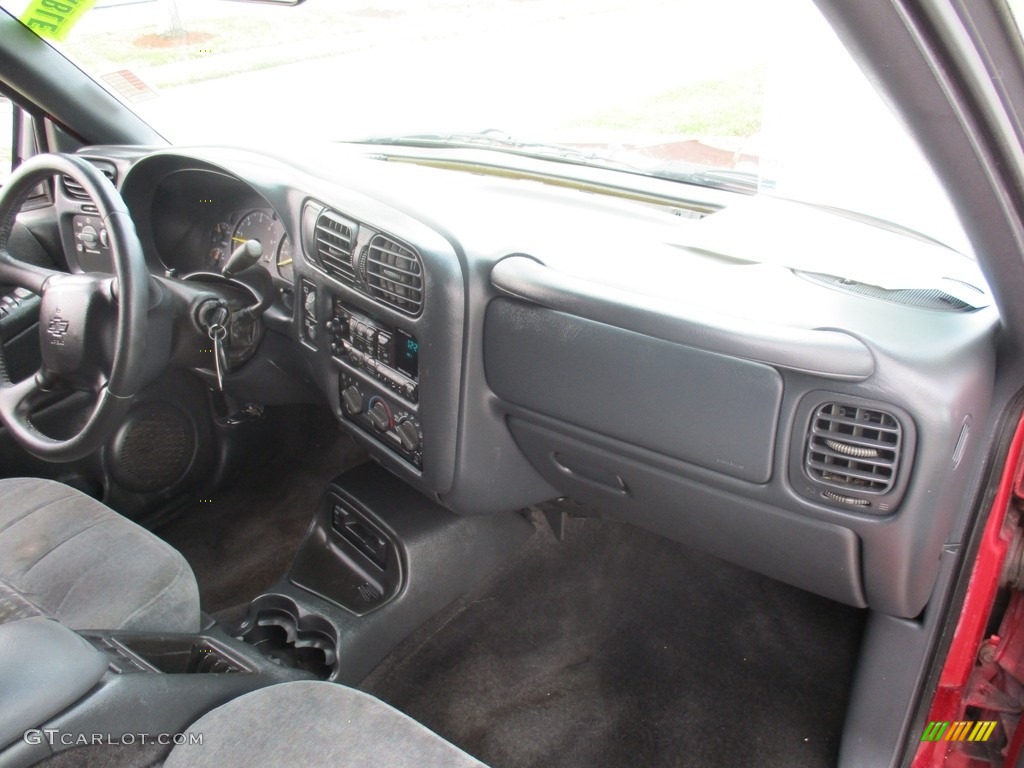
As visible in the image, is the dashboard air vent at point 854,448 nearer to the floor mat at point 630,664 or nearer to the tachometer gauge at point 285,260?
the floor mat at point 630,664

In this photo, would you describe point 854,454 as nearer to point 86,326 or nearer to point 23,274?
point 86,326

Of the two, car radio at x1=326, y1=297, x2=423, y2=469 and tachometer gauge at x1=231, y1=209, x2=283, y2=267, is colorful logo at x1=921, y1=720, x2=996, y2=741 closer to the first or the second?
car radio at x1=326, y1=297, x2=423, y2=469

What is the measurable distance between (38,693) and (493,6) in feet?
5.38

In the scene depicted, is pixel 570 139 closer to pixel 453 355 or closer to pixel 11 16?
pixel 453 355

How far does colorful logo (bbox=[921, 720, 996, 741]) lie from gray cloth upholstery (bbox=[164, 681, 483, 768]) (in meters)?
0.99

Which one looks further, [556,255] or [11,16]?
[11,16]

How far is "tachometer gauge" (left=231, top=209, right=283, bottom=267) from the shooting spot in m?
2.13

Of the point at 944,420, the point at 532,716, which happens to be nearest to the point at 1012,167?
the point at 944,420

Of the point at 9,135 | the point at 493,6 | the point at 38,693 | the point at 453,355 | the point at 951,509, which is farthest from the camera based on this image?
the point at 9,135

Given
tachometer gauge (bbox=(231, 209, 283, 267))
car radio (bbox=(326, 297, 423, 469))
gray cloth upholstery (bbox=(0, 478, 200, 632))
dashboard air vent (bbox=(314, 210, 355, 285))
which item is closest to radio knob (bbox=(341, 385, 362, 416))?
car radio (bbox=(326, 297, 423, 469))

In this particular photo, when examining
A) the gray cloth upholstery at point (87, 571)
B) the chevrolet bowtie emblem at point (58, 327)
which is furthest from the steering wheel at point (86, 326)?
the gray cloth upholstery at point (87, 571)

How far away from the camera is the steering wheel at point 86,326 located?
161 cm

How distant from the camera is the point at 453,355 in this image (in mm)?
1657

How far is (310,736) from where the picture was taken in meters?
1.23
